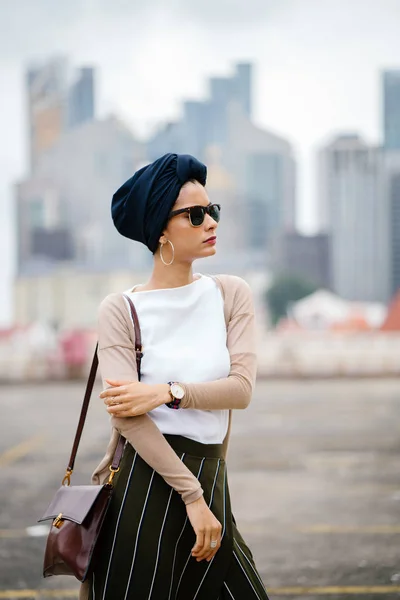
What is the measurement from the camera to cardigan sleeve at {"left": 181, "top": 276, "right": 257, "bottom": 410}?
232 cm

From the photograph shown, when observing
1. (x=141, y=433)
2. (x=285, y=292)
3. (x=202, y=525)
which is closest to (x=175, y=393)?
(x=141, y=433)

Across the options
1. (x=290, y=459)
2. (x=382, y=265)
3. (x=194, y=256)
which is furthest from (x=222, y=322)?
(x=382, y=265)

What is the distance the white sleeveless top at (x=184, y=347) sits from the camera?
2371 mm

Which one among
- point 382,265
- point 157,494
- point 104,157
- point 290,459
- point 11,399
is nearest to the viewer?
point 157,494

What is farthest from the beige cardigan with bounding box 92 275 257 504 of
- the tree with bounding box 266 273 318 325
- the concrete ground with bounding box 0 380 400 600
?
the tree with bounding box 266 273 318 325

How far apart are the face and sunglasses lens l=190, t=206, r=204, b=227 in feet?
0.04

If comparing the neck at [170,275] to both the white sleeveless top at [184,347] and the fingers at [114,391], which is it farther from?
the fingers at [114,391]

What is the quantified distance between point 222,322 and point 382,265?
6062cm

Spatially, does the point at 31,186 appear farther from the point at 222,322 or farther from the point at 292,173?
the point at 222,322

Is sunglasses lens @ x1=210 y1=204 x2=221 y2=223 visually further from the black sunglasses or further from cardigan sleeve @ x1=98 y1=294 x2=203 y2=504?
cardigan sleeve @ x1=98 y1=294 x2=203 y2=504

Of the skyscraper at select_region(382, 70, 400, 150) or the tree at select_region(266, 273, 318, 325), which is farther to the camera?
the skyscraper at select_region(382, 70, 400, 150)

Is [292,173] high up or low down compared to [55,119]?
down

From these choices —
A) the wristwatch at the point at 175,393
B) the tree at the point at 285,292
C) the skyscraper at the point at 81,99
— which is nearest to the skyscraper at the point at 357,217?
the tree at the point at 285,292

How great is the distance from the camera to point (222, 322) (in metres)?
2.47
